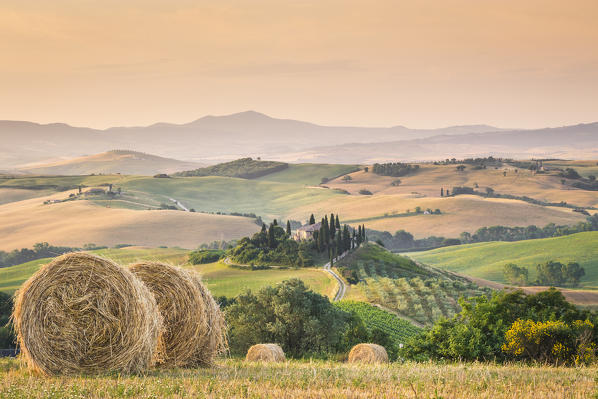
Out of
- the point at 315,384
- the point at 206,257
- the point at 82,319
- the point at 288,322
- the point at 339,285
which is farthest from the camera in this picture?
the point at 206,257

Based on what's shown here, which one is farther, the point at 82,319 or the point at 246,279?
the point at 246,279

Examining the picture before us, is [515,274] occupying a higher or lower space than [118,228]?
lower

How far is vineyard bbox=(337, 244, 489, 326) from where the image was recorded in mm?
74062

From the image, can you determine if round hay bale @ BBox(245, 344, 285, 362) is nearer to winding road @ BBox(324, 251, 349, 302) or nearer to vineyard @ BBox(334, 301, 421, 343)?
vineyard @ BBox(334, 301, 421, 343)

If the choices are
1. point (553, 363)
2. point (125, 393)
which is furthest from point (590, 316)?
point (125, 393)

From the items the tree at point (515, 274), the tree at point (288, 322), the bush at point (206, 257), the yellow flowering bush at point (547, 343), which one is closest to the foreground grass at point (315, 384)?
the yellow flowering bush at point (547, 343)

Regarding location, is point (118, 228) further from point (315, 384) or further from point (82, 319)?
point (315, 384)

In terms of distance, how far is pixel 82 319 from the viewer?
15797mm

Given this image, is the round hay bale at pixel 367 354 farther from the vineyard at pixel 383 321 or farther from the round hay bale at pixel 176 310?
the vineyard at pixel 383 321

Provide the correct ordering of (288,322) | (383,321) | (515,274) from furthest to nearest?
(515,274)
(383,321)
(288,322)

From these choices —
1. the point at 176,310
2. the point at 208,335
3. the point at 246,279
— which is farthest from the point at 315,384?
the point at 246,279

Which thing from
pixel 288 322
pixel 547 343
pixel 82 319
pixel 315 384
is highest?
pixel 82 319

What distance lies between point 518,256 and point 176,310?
135997mm

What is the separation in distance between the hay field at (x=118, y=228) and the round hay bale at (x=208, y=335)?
14874 centimetres
